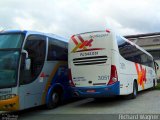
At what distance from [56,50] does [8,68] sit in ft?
12.6

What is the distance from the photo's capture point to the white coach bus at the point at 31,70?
37.2 ft

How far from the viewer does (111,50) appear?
14.0 m

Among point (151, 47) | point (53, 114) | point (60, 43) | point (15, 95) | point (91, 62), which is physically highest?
point (151, 47)

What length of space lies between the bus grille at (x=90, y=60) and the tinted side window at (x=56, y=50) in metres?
0.96

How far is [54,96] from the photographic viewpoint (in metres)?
→ 14.4

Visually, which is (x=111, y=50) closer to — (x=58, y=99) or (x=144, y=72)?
(x=58, y=99)

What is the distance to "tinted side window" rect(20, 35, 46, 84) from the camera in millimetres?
11973

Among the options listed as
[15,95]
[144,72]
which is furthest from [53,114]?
[144,72]

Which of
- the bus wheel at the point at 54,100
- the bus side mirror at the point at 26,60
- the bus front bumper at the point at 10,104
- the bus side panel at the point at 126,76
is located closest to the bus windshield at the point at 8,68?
the bus side mirror at the point at 26,60

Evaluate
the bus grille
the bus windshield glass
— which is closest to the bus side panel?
the bus grille

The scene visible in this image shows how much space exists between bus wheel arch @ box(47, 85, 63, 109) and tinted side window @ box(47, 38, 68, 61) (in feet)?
4.32

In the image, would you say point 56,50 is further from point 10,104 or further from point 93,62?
point 10,104

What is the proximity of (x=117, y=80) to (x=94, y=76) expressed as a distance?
0.99 m

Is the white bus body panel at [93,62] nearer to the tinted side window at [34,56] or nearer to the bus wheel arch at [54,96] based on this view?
the bus wheel arch at [54,96]
